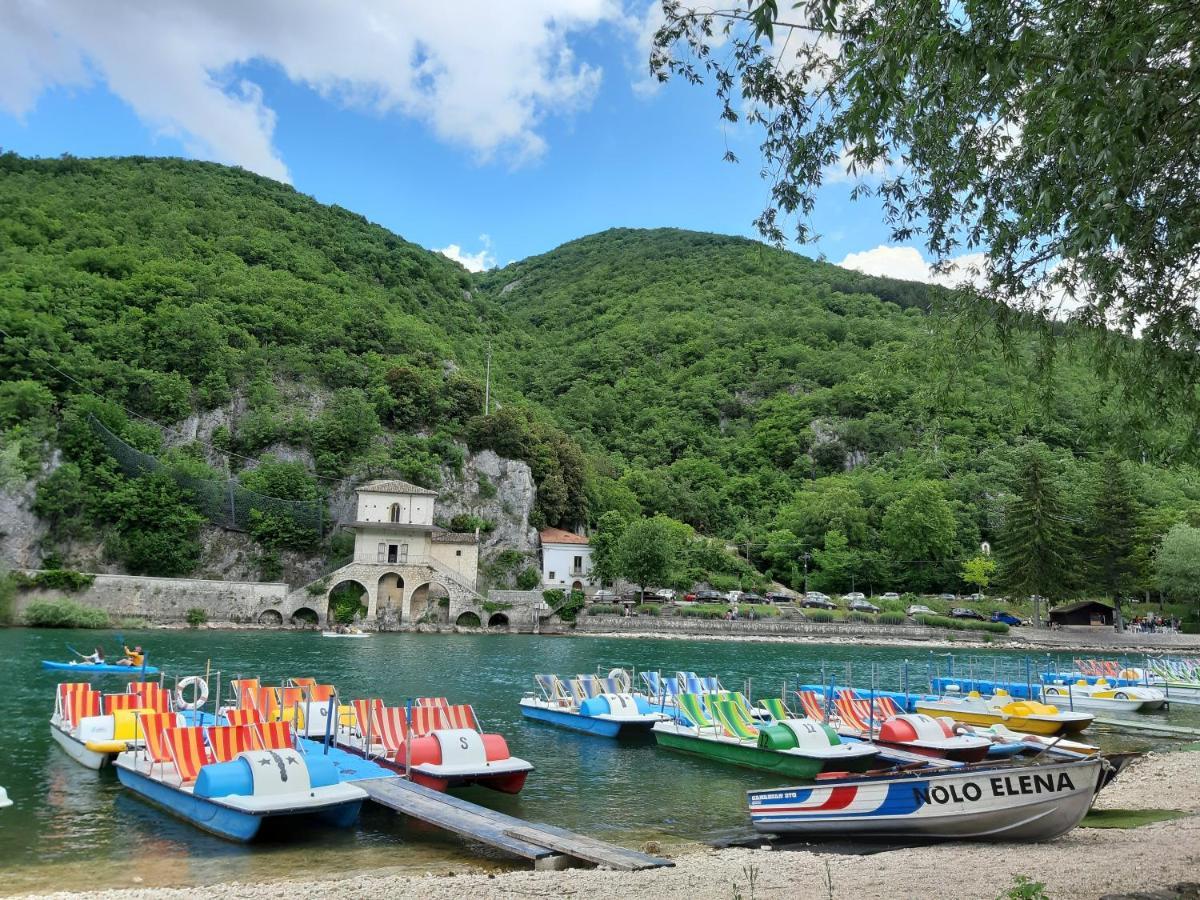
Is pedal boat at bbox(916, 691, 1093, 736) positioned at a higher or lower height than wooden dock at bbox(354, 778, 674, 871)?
lower

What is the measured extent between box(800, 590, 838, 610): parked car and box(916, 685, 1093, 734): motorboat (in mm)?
45823

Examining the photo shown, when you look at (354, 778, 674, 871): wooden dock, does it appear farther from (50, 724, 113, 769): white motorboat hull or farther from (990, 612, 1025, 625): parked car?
(990, 612, 1025, 625): parked car

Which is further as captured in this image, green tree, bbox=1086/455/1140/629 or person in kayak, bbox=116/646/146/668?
green tree, bbox=1086/455/1140/629

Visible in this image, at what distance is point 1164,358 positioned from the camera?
877cm

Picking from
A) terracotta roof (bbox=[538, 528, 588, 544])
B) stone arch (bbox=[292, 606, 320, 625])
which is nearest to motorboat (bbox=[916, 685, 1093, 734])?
stone arch (bbox=[292, 606, 320, 625])

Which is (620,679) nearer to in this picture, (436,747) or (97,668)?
(436,747)

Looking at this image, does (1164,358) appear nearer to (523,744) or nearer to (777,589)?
(523,744)

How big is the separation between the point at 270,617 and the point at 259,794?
51.3 meters

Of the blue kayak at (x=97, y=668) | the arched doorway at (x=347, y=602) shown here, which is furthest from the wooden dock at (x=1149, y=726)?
the arched doorway at (x=347, y=602)

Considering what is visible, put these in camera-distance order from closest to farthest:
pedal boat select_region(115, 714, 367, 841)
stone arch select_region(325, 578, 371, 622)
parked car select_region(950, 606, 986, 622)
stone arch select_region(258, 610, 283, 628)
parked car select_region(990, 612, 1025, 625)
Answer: pedal boat select_region(115, 714, 367, 841)
stone arch select_region(258, 610, 283, 628)
stone arch select_region(325, 578, 371, 622)
parked car select_region(990, 612, 1025, 625)
parked car select_region(950, 606, 986, 622)

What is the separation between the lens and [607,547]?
249 feet

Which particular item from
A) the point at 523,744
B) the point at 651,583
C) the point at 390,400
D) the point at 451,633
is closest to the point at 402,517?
the point at 451,633

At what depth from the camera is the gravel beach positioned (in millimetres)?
7676

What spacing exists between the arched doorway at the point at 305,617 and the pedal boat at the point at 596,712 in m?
40.5
